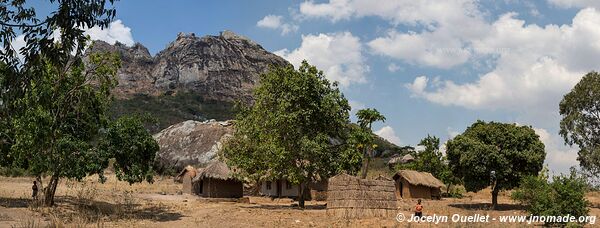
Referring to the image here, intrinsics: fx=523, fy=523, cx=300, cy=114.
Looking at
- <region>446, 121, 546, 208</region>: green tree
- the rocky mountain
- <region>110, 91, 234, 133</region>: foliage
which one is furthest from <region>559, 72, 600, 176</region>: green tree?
the rocky mountain

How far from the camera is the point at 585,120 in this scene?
1262 inches

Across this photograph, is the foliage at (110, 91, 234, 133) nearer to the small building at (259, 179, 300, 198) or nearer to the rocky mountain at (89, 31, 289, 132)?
the rocky mountain at (89, 31, 289, 132)

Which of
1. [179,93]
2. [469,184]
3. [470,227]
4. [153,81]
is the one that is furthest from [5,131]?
[153,81]

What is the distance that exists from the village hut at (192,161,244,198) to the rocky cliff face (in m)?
90.8

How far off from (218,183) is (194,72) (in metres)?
105

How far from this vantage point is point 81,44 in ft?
30.5

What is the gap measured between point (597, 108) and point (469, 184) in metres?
10.1

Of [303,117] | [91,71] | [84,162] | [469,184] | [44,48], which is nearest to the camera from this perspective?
[44,48]

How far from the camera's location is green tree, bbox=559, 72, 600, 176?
103 ft

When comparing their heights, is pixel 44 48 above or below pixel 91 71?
below

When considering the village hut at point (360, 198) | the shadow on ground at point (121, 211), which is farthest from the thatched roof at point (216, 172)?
the village hut at point (360, 198)

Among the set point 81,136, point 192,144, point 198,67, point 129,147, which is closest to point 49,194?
point 81,136

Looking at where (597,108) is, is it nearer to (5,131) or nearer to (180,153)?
(5,131)

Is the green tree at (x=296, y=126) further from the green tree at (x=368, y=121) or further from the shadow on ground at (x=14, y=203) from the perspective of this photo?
the shadow on ground at (x=14, y=203)
